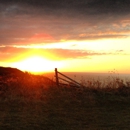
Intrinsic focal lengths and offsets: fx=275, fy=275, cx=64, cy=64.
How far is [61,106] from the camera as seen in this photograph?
14.3 metres

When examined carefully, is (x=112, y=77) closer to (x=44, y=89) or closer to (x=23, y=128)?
(x=44, y=89)

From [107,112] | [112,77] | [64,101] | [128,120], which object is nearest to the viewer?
[128,120]

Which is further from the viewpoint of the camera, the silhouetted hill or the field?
the silhouetted hill

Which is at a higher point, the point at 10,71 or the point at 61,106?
the point at 10,71

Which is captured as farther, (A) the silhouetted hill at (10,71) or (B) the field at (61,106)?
(A) the silhouetted hill at (10,71)

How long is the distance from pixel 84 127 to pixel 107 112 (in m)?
3.27

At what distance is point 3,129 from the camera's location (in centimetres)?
989

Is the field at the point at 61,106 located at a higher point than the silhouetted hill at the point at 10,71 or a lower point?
lower

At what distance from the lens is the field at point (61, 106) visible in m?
10.9

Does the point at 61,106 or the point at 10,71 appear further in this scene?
the point at 10,71

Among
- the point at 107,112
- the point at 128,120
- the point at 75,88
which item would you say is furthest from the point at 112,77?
the point at 128,120

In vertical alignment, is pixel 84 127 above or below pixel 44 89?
below

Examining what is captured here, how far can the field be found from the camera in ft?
35.6

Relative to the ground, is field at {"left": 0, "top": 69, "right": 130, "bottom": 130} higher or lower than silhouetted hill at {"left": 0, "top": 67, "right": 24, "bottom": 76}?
lower
